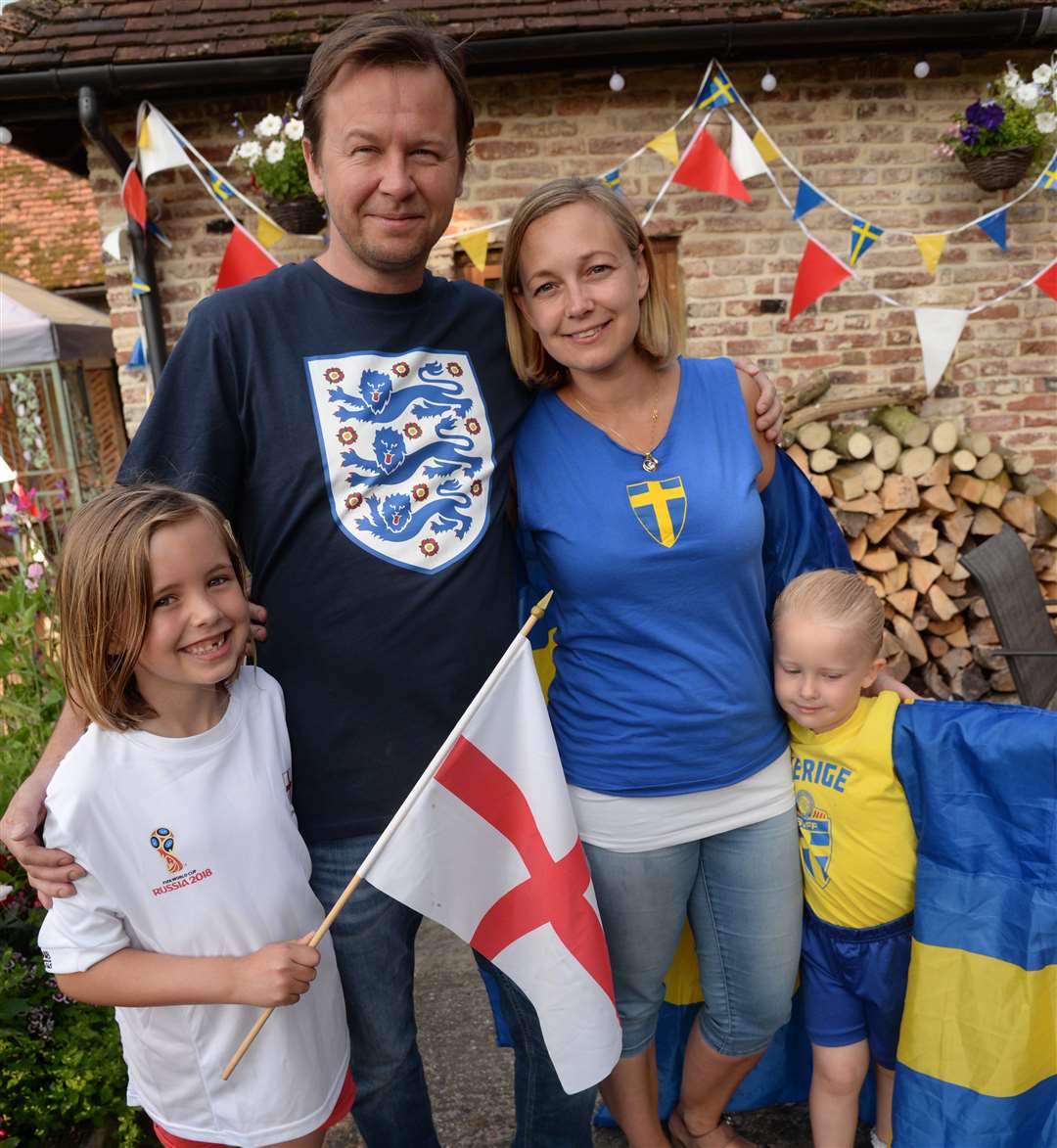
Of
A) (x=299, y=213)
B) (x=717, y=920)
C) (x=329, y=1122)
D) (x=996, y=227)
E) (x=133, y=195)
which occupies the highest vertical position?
(x=133, y=195)

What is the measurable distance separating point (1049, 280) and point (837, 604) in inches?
147

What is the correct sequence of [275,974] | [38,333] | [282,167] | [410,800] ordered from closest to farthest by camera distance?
[275,974] < [410,800] < [282,167] < [38,333]

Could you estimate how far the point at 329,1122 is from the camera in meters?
1.58

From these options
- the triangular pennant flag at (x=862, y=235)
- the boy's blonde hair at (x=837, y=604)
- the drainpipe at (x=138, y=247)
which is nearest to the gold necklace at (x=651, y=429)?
the boy's blonde hair at (x=837, y=604)

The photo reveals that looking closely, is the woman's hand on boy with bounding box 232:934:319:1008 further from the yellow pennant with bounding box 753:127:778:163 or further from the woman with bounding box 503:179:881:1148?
the yellow pennant with bounding box 753:127:778:163

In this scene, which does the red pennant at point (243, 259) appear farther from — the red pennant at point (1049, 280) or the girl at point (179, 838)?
the red pennant at point (1049, 280)

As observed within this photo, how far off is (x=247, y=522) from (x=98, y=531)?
287 mm

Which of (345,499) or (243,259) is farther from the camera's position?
(243,259)

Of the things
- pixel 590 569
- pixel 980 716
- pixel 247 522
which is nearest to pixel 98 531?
pixel 247 522

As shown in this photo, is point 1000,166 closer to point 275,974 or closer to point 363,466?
point 363,466

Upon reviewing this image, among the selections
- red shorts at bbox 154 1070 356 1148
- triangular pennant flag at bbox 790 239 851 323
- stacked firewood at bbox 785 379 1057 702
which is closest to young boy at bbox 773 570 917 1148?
red shorts at bbox 154 1070 356 1148

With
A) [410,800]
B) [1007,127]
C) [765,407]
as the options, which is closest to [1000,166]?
[1007,127]

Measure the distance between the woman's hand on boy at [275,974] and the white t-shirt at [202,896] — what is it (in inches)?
3.1

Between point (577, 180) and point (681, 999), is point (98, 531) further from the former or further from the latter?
point (681, 999)
